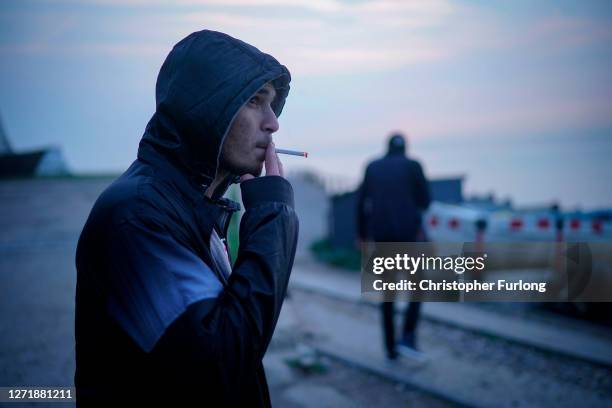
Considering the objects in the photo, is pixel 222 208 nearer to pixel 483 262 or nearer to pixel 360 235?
pixel 360 235

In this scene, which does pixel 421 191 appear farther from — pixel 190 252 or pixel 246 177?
pixel 190 252

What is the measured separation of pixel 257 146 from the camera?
60.7 inches

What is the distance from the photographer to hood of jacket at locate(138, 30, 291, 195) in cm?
139

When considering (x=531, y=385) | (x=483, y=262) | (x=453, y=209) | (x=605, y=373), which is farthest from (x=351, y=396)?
(x=453, y=209)

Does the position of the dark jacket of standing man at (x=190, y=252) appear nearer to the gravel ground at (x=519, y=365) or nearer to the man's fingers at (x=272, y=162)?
the man's fingers at (x=272, y=162)

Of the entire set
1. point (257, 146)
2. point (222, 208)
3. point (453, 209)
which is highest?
point (257, 146)

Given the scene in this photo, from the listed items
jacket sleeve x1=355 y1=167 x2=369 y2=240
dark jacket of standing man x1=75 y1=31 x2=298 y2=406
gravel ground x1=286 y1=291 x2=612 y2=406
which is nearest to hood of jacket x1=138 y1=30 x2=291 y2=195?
dark jacket of standing man x1=75 y1=31 x2=298 y2=406

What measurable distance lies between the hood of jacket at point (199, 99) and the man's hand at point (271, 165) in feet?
0.39

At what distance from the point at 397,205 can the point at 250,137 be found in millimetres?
3430

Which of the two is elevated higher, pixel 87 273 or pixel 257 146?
pixel 257 146

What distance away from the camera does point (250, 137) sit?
4.99ft

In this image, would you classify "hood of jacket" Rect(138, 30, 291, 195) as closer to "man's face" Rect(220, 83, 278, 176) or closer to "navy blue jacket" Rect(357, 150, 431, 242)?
"man's face" Rect(220, 83, 278, 176)

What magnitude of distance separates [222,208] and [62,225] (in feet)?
42.0

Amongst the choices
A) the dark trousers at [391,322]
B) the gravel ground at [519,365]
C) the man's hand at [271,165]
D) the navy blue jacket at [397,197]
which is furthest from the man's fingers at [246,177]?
the gravel ground at [519,365]
